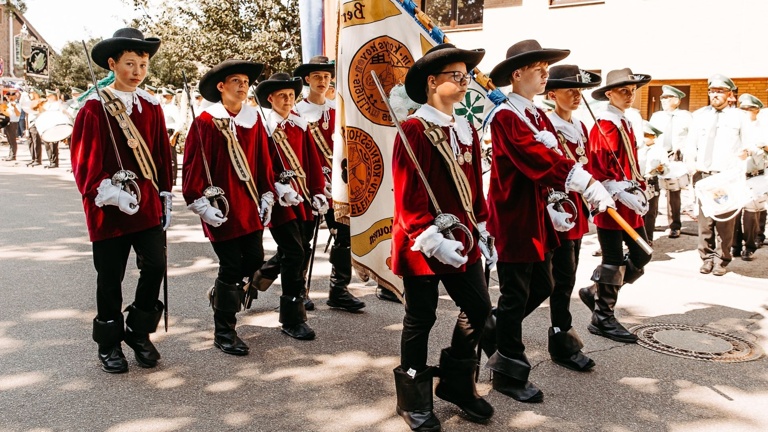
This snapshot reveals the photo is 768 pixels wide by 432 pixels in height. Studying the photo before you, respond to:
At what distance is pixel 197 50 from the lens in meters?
22.7

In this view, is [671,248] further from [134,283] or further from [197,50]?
[197,50]

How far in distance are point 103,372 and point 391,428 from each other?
1958mm

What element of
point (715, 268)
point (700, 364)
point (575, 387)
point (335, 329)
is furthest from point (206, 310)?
point (715, 268)

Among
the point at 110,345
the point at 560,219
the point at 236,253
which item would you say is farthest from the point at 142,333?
the point at 560,219

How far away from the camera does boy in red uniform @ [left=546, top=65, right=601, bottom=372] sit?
4879 mm

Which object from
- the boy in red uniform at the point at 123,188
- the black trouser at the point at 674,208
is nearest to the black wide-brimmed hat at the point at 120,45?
the boy in red uniform at the point at 123,188

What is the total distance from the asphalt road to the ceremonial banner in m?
0.87

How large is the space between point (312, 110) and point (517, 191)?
250 cm

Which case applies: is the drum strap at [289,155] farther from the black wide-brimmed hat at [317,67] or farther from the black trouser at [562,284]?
the black trouser at [562,284]

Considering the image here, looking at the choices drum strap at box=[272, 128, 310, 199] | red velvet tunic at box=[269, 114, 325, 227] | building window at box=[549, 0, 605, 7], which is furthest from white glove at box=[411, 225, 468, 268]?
building window at box=[549, 0, 605, 7]

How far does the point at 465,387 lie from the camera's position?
4.02m

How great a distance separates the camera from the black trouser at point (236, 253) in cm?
516

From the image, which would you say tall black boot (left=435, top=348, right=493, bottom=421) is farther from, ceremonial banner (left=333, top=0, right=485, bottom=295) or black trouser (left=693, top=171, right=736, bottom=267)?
black trouser (left=693, top=171, right=736, bottom=267)

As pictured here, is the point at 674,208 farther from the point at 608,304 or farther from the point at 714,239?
the point at 608,304
